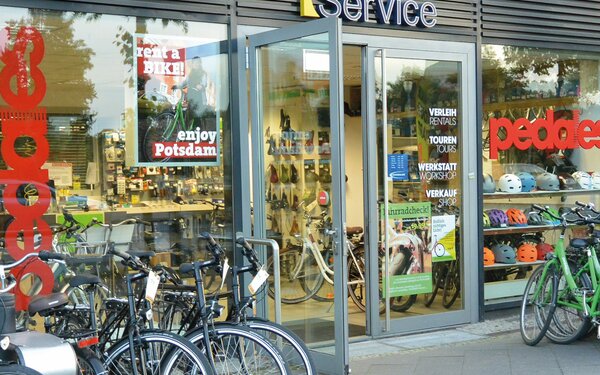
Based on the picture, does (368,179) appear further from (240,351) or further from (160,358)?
(160,358)

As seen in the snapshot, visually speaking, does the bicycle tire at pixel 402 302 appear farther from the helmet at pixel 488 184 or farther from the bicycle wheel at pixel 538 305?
the helmet at pixel 488 184

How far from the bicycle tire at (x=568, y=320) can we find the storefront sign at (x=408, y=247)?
4.22ft

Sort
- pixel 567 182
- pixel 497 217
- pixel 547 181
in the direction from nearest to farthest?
pixel 497 217 → pixel 547 181 → pixel 567 182

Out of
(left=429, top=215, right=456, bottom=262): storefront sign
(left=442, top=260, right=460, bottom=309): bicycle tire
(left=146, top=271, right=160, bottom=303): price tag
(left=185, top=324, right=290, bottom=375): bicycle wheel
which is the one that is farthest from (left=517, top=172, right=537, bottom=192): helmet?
(left=146, top=271, right=160, bottom=303): price tag

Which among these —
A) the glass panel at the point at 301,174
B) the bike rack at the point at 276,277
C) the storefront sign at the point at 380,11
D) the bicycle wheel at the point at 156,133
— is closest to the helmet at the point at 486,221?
the storefront sign at the point at 380,11

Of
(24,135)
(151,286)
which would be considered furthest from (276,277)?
(24,135)

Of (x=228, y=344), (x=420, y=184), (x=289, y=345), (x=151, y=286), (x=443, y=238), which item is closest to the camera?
(x=151, y=286)

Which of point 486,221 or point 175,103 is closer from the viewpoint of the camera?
point 175,103

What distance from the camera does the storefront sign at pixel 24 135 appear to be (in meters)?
6.12

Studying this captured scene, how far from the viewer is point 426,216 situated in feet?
26.7

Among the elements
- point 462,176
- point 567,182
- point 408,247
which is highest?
point 462,176

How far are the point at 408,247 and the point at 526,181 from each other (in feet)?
6.33

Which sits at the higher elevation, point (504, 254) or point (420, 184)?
point (420, 184)

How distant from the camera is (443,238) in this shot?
8266 mm
